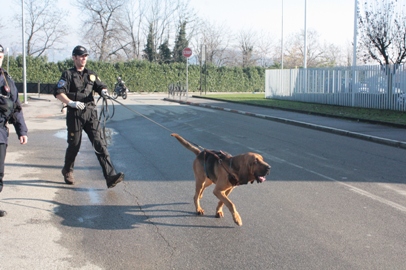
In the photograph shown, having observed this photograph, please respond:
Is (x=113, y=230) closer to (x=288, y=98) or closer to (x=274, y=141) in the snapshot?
(x=274, y=141)

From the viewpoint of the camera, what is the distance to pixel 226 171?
5270 mm

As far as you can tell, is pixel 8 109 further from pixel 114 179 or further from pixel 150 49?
pixel 150 49

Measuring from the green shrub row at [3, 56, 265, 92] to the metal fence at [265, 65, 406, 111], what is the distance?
972 cm

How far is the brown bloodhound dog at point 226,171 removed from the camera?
4.94 metres

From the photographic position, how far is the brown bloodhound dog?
494 cm

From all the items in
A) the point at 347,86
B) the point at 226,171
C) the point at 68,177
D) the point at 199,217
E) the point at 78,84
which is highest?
the point at 347,86

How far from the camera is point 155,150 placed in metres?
10.8

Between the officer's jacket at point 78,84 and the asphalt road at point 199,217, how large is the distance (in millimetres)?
1398

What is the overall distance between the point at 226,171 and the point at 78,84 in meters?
2.93

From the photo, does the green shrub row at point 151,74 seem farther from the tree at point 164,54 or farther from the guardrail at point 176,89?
the tree at point 164,54

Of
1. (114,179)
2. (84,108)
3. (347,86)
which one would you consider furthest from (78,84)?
(347,86)

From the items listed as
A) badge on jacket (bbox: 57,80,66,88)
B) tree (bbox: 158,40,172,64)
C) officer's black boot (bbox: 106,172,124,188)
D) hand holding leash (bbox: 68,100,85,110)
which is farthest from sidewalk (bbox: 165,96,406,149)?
tree (bbox: 158,40,172,64)

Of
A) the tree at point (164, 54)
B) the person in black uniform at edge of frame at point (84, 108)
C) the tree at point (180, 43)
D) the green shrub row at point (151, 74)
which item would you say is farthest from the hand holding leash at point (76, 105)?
the tree at point (164, 54)

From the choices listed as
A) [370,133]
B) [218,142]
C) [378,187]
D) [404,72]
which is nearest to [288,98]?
[404,72]
